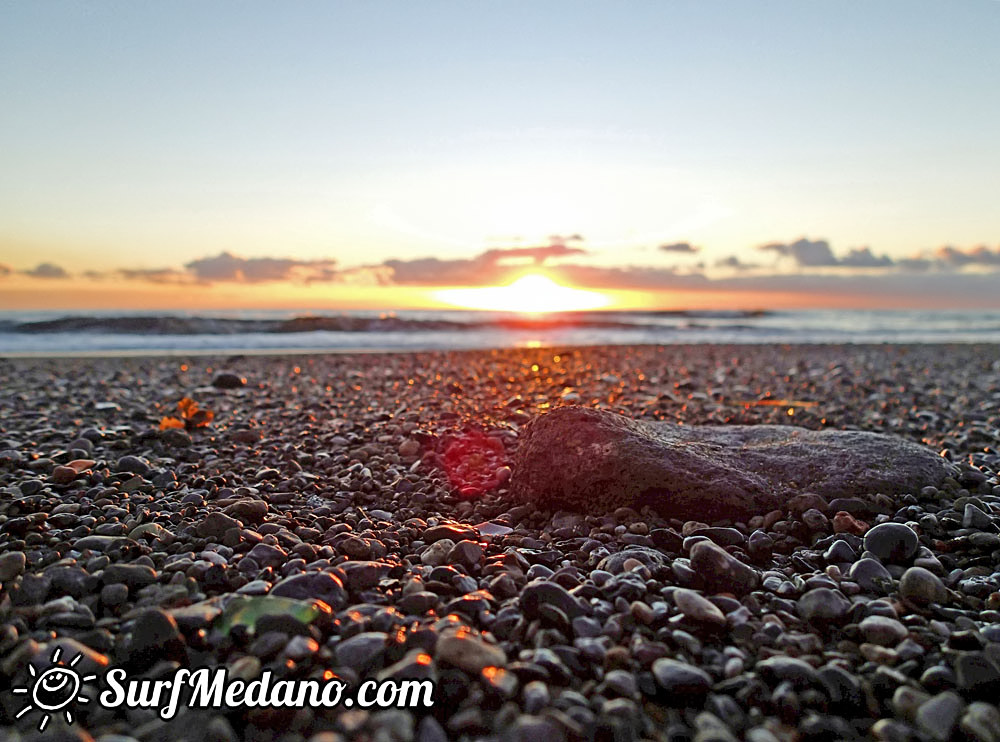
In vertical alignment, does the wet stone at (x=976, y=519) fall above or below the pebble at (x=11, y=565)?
above

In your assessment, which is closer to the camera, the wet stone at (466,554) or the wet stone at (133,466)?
the wet stone at (466,554)

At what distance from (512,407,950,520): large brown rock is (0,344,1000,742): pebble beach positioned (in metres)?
0.12

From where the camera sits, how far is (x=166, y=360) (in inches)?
516

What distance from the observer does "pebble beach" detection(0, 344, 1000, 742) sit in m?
1.78

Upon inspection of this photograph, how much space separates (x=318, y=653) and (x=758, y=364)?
12.2 m

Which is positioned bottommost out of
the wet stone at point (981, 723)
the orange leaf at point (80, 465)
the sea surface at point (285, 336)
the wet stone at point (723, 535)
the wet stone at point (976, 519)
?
the wet stone at point (981, 723)

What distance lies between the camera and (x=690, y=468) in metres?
3.44

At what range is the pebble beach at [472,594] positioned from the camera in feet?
5.85

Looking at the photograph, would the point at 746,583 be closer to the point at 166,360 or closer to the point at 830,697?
the point at 830,697

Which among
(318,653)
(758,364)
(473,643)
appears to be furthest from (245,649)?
(758,364)

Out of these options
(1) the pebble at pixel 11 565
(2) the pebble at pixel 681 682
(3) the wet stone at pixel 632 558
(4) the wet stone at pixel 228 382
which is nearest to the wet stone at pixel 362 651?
(2) the pebble at pixel 681 682

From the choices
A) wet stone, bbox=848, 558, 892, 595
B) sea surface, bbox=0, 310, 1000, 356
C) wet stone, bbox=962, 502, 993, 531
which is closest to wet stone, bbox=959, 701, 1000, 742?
wet stone, bbox=848, 558, 892, 595

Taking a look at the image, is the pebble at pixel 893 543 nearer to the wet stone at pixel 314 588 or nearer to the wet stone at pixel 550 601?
the wet stone at pixel 550 601

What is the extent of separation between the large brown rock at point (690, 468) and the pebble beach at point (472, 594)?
0.12 metres
